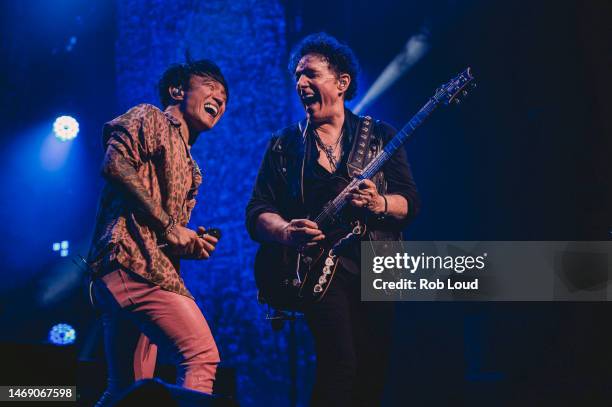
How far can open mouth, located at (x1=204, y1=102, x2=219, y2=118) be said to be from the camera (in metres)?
3.18

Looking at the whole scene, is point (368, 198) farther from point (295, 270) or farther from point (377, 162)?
point (295, 270)

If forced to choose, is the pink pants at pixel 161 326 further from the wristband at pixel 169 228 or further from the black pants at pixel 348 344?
the black pants at pixel 348 344

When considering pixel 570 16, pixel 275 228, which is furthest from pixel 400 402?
pixel 570 16

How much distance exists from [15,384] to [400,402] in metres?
3.48

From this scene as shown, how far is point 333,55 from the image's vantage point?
375cm

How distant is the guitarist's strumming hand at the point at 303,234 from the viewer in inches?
124

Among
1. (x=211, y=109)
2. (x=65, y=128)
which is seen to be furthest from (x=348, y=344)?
(x=65, y=128)

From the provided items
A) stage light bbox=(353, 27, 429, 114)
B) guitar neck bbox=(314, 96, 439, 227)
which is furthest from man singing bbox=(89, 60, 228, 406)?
stage light bbox=(353, 27, 429, 114)

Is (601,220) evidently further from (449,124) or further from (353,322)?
(353,322)

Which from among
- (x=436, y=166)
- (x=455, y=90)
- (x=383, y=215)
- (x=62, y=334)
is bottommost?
(x=62, y=334)

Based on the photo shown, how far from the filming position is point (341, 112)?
12.3 feet

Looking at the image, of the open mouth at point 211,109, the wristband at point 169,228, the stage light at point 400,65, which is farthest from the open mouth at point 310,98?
the stage light at point 400,65

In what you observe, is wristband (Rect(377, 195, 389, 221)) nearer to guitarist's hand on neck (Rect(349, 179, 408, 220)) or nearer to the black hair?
guitarist's hand on neck (Rect(349, 179, 408, 220))

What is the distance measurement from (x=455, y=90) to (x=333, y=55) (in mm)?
826
